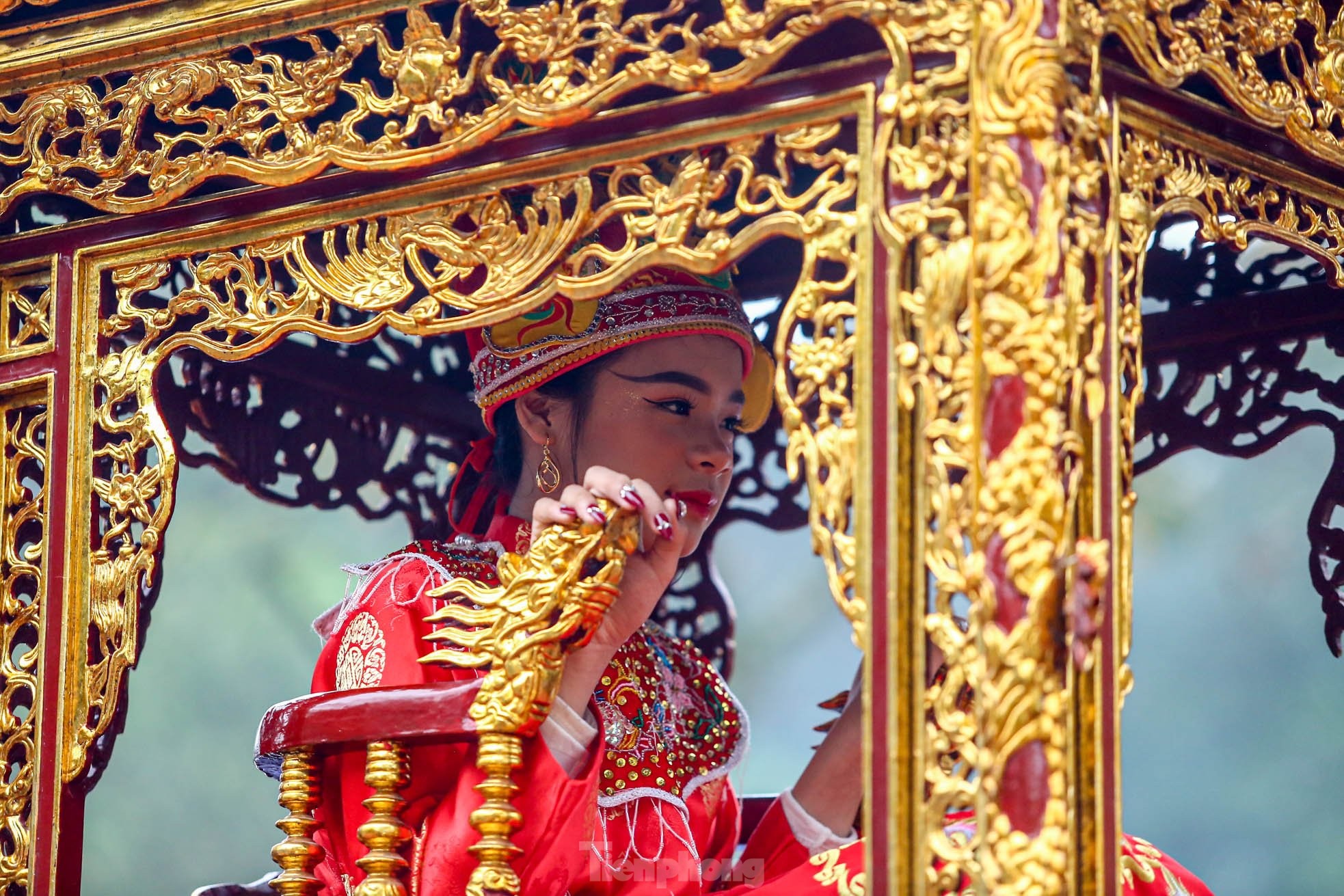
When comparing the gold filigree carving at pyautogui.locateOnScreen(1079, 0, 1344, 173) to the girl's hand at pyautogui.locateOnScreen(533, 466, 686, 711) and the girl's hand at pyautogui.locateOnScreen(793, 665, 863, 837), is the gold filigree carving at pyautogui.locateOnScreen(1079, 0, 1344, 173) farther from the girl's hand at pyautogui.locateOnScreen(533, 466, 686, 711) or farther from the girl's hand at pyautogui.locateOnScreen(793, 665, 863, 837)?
the girl's hand at pyautogui.locateOnScreen(793, 665, 863, 837)

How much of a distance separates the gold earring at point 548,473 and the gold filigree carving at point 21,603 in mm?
A: 897

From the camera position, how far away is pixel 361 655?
361cm

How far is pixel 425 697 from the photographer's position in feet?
10.7

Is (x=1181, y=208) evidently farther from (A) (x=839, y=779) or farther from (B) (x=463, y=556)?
(B) (x=463, y=556)

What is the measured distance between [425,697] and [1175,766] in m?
4.29

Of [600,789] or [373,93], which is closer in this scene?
[373,93]

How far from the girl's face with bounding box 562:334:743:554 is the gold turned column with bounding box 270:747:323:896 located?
82 centimetres

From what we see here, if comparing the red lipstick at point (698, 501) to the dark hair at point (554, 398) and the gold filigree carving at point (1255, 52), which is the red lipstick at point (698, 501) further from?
the gold filigree carving at point (1255, 52)

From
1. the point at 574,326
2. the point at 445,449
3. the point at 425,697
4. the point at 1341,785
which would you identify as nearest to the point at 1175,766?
the point at 1341,785

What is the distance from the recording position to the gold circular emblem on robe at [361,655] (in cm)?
357

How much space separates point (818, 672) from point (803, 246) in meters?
4.10

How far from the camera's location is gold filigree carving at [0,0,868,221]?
3205 millimetres

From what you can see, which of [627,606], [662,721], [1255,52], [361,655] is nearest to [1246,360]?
[1255,52]

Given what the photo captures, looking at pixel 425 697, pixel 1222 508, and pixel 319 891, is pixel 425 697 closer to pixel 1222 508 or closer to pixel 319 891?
pixel 319 891
